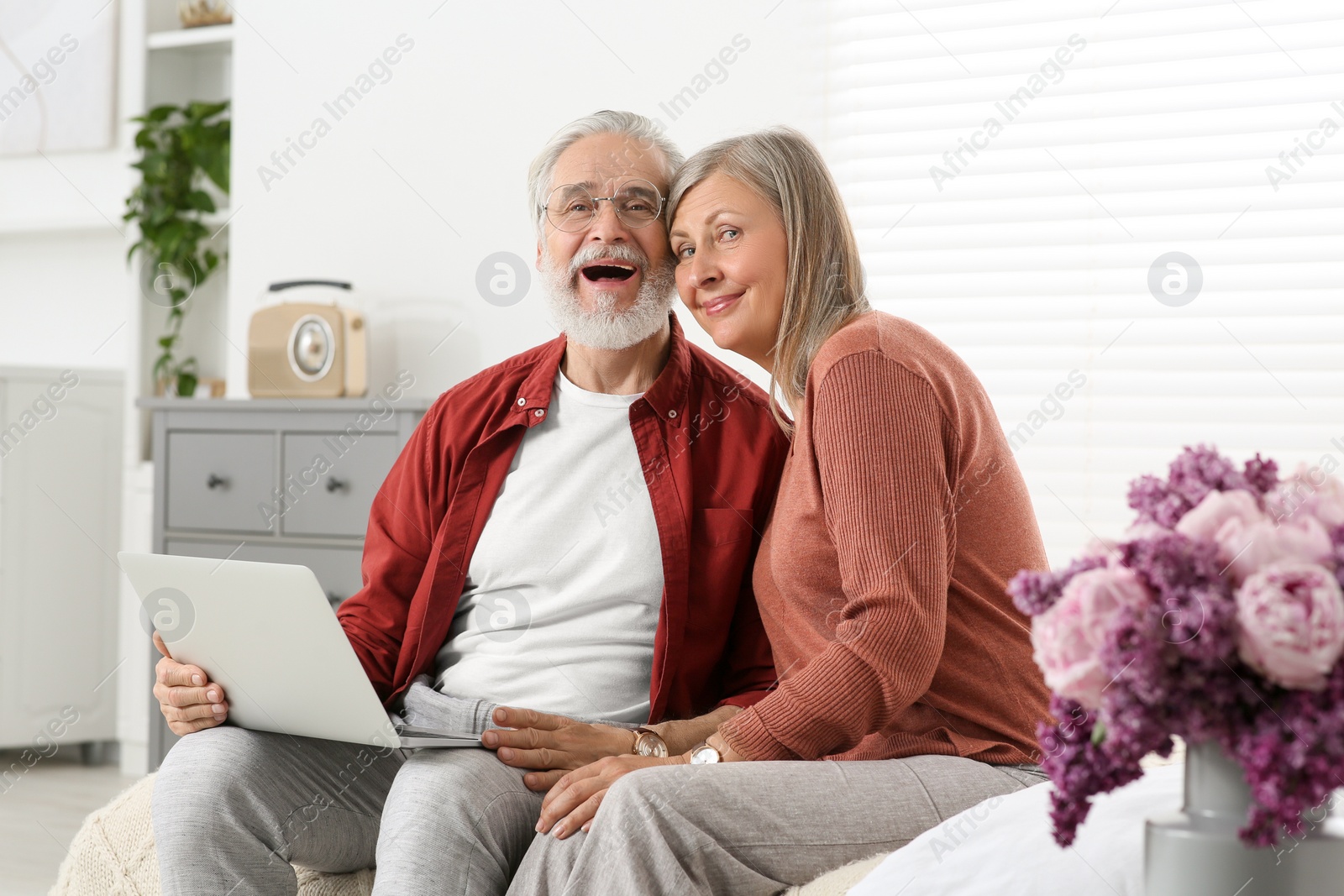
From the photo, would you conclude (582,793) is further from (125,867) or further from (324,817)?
(125,867)

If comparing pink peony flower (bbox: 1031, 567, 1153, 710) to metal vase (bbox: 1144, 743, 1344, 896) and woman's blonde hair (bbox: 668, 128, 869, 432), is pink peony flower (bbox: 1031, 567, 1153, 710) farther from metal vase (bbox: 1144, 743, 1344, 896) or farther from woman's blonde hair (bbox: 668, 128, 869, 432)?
woman's blonde hair (bbox: 668, 128, 869, 432)

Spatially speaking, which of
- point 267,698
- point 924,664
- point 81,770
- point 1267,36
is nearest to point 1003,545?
point 924,664

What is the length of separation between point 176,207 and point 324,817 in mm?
2573

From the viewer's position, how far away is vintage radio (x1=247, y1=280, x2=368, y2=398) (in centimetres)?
308

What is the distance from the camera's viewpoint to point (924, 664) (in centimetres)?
127

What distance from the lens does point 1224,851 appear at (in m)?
0.76

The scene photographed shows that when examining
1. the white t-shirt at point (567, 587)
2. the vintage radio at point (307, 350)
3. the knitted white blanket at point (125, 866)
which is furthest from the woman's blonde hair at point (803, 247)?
the vintage radio at point (307, 350)

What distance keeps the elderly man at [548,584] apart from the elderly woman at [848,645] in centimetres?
14

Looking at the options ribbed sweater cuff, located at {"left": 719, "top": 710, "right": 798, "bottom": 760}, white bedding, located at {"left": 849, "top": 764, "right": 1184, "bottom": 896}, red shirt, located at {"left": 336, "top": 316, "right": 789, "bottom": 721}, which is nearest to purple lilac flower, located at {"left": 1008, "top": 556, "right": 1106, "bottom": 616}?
white bedding, located at {"left": 849, "top": 764, "right": 1184, "bottom": 896}

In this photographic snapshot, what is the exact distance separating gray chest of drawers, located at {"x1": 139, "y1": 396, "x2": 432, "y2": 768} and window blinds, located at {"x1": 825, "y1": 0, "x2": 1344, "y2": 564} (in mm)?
1260

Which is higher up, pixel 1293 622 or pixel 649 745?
pixel 1293 622

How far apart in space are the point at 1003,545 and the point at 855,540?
0.70 ft

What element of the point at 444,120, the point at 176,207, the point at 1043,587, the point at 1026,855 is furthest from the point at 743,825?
the point at 176,207

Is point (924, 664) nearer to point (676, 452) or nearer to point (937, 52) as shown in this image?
point (676, 452)
